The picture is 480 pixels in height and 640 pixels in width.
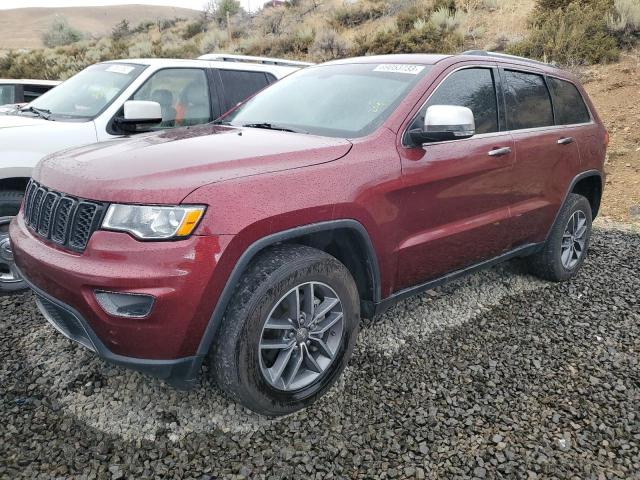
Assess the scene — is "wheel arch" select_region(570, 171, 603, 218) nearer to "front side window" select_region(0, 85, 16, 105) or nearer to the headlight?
the headlight

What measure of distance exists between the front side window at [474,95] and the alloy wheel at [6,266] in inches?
120

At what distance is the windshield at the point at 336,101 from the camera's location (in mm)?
2939

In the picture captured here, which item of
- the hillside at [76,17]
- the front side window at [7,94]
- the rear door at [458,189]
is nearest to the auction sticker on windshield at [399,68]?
the rear door at [458,189]

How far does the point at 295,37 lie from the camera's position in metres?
18.5

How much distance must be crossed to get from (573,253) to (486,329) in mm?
1523

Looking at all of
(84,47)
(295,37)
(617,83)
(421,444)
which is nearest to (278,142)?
(421,444)

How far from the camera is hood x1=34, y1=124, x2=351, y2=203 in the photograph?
85.1 inches

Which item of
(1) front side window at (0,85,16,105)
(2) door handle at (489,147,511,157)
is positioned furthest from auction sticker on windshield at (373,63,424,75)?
(1) front side window at (0,85,16,105)

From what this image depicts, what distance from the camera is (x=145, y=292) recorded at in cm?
206

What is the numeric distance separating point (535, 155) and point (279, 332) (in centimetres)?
238

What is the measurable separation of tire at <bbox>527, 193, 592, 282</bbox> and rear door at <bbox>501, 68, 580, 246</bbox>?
5.5 inches

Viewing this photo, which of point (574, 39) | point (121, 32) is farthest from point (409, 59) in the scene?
point (121, 32)

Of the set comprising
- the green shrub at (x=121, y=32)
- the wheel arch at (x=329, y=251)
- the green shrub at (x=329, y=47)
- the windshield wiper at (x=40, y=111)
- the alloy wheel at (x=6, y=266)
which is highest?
the green shrub at (x=121, y=32)

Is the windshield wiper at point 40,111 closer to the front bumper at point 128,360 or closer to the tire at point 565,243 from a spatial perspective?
the front bumper at point 128,360
